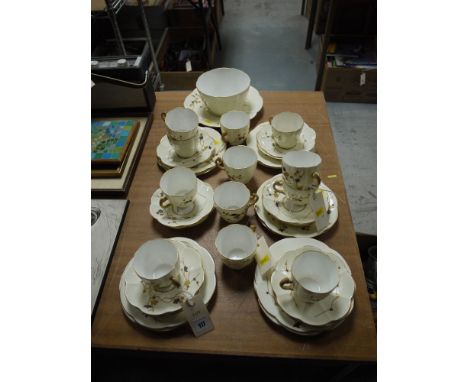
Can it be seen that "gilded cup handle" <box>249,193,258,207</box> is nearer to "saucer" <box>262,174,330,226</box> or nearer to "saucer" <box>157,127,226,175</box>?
"saucer" <box>262,174,330,226</box>

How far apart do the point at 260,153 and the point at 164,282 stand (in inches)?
24.6

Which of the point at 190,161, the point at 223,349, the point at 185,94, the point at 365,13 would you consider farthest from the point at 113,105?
the point at 365,13

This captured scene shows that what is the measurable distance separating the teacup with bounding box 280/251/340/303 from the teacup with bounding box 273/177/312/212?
0.20 m

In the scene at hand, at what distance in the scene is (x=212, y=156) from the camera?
1.22 meters

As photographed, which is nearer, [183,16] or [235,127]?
[235,127]

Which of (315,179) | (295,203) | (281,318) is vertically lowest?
(281,318)

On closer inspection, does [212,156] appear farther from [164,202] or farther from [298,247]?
[298,247]

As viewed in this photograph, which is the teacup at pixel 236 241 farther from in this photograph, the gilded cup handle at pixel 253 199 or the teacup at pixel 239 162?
the teacup at pixel 239 162

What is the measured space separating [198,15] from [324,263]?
2554mm

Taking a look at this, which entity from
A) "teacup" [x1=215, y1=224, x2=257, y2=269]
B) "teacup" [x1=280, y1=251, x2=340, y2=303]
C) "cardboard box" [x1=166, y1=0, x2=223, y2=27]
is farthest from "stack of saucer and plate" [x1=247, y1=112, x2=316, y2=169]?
"cardboard box" [x1=166, y1=0, x2=223, y2=27]

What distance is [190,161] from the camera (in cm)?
120

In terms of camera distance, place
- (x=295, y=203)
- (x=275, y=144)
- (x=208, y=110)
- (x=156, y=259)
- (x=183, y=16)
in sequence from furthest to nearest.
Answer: (x=183, y=16) < (x=208, y=110) < (x=275, y=144) < (x=295, y=203) < (x=156, y=259)

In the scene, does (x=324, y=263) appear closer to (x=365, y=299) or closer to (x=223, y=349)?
(x=365, y=299)

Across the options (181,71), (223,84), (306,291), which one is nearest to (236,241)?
(306,291)
